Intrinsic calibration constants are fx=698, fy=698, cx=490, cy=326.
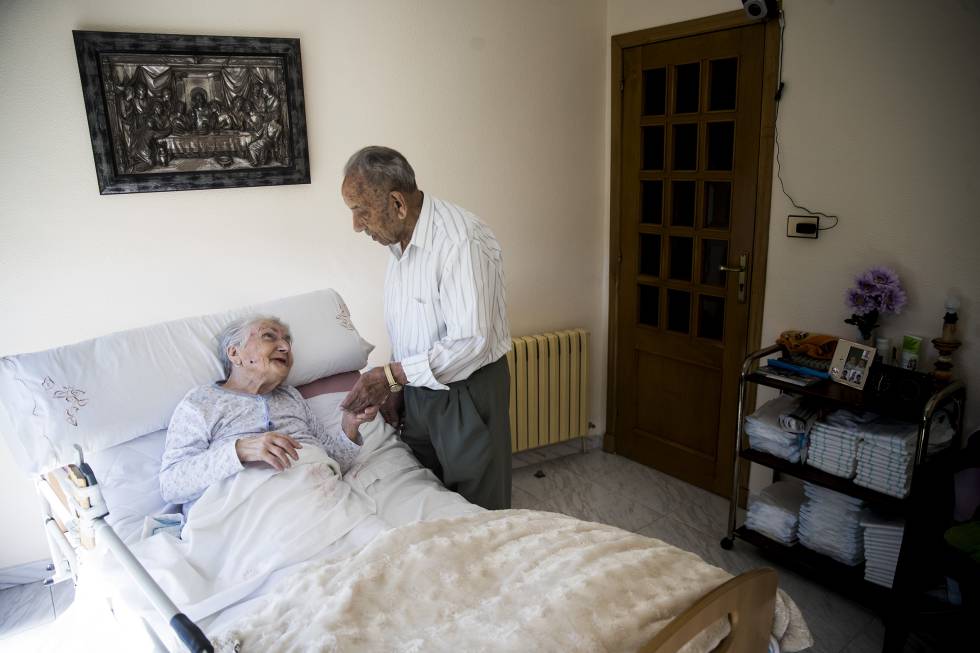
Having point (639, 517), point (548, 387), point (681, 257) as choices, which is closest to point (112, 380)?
point (548, 387)

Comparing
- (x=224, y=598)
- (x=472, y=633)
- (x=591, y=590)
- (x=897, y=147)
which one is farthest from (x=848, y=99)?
(x=224, y=598)

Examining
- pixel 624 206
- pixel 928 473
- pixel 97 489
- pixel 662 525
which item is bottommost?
pixel 662 525

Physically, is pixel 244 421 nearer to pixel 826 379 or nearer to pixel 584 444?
pixel 826 379

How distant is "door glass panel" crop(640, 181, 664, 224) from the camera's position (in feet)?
10.9

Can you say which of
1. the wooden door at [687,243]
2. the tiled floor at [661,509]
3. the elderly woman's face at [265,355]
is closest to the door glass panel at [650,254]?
the wooden door at [687,243]

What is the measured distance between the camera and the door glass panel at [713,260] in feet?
10.2

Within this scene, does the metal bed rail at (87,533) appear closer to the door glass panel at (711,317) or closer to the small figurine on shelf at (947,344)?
the small figurine on shelf at (947,344)

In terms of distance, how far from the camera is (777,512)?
268 centimetres

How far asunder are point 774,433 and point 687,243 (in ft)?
3.34

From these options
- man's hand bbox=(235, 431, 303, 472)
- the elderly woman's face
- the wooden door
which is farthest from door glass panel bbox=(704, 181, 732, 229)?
man's hand bbox=(235, 431, 303, 472)

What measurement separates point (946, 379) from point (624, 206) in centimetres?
165

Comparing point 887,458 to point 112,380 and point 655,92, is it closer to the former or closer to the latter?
point 655,92

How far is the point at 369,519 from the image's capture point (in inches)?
71.3

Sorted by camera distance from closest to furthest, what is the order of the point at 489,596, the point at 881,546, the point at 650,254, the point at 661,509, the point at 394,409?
the point at 489,596
the point at 394,409
the point at 881,546
the point at 661,509
the point at 650,254
